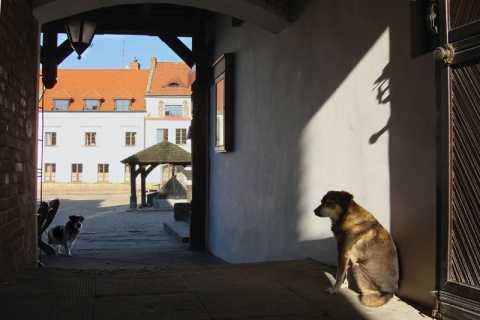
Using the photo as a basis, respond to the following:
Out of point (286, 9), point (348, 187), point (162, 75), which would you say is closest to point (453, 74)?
point (348, 187)

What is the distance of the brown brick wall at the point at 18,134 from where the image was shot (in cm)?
443

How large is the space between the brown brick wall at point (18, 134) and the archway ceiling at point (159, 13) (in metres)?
0.38

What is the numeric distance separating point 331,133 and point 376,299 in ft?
5.90

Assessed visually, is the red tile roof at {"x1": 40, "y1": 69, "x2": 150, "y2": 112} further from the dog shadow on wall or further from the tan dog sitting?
the tan dog sitting

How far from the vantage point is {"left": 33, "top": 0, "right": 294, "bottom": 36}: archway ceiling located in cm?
583

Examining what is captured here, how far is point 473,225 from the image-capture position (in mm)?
2979

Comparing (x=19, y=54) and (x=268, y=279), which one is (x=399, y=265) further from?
(x=19, y=54)

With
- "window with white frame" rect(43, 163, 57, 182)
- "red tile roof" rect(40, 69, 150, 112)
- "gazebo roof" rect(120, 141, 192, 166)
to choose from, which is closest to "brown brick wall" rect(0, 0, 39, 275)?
"gazebo roof" rect(120, 141, 192, 166)

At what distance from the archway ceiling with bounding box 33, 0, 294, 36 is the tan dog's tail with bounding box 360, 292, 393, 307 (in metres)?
3.39

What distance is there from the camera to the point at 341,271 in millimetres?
3945

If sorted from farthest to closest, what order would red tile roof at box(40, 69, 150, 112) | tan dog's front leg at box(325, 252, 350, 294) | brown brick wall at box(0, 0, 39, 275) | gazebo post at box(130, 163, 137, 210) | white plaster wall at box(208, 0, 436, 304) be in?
red tile roof at box(40, 69, 150, 112) → gazebo post at box(130, 163, 137, 210) → brown brick wall at box(0, 0, 39, 275) → tan dog's front leg at box(325, 252, 350, 294) → white plaster wall at box(208, 0, 436, 304)

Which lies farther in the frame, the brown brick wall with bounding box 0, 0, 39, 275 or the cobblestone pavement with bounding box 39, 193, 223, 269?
the cobblestone pavement with bounding box 39, 193, 223, 269

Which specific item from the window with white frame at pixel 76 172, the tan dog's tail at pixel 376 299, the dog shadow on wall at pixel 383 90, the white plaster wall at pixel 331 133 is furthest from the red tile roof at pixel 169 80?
the tan dog's tail at pixel 376 299

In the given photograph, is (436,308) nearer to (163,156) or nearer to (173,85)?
(163,156)
